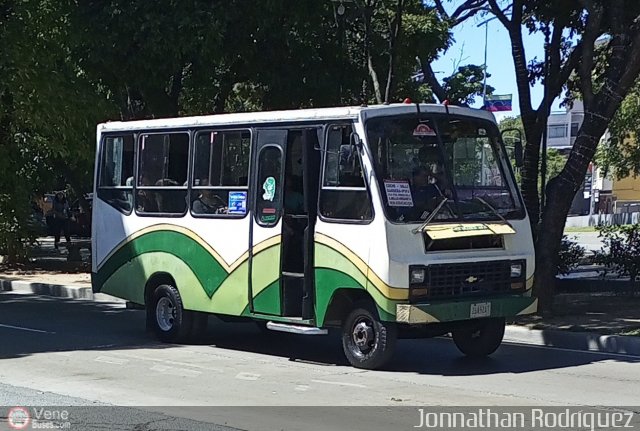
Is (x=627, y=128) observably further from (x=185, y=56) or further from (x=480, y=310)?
(x=480, y=310)

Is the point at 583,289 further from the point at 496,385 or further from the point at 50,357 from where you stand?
the point at 50,357

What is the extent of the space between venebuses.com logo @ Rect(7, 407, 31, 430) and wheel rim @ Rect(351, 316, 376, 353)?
12.9 ft

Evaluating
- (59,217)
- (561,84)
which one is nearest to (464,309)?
(561,84)

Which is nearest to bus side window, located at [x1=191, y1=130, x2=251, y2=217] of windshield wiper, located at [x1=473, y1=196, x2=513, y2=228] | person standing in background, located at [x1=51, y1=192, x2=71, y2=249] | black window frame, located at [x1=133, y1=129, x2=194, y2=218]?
black window frame, located at [x1=133, y1=129, x2=194, y2=218]

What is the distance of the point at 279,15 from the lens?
18.4 m

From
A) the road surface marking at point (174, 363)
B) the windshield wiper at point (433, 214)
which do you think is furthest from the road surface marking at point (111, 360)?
the windshield wiper at point (433, 214)

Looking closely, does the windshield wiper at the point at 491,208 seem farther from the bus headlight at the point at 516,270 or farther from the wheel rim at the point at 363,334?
the wheel rim at the point at 363,334

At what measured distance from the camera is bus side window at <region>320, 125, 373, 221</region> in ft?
36.3

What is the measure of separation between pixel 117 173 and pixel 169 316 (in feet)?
7.39

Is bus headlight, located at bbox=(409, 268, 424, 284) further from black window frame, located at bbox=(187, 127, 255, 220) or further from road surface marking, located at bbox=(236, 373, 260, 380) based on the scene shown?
black window frame, located at bbox=(187, 127, 255, 220)

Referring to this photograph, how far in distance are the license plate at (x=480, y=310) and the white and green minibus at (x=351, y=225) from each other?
0.01m

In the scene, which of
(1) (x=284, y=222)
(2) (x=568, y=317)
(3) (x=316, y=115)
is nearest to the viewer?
(3) (x=316, y=115)

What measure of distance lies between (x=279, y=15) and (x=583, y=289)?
8.01m

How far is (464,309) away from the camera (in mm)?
11008
